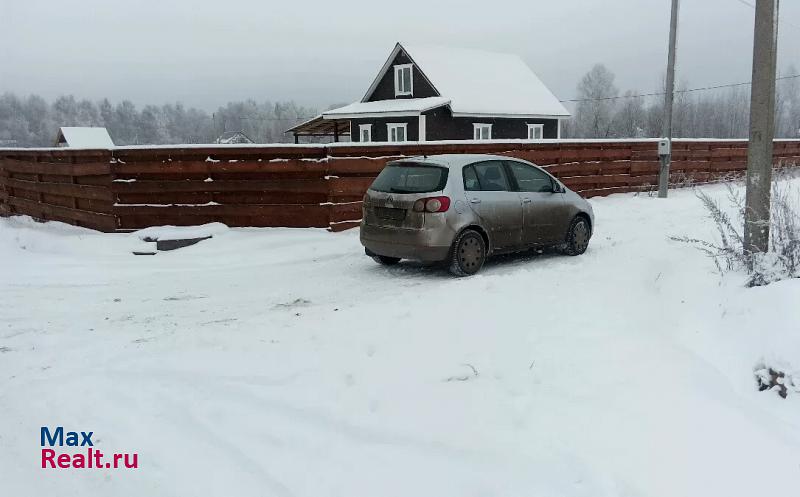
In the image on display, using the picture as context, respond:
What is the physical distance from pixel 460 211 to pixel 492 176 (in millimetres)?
948

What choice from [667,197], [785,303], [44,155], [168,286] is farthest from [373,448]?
[667,197]

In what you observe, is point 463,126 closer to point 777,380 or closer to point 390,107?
point 390,107

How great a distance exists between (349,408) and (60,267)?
22.3 ft

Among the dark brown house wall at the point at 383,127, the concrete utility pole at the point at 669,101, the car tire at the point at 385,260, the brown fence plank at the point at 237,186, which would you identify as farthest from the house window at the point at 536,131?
the car tire at the point at 385,260

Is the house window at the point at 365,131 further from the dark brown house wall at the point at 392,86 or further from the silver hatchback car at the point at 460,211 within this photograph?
the silver hatchback car at the point at 460,211

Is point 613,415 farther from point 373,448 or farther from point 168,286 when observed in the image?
point 168,286

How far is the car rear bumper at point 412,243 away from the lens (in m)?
7.58

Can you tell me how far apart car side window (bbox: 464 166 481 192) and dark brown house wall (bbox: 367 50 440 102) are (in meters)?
23.8

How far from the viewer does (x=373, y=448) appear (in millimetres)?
3695

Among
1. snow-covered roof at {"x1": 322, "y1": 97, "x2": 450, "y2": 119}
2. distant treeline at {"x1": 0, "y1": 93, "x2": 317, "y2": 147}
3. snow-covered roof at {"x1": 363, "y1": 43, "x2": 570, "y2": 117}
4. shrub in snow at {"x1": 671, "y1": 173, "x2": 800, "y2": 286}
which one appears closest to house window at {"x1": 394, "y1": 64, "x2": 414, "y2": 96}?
snow-covered roof at {"x1": 322, "y1": 97, "x2": 450, "y2": 119}

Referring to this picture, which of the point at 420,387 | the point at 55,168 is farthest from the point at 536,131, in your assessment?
the point at 420,387

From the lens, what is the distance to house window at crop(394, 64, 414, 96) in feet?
107

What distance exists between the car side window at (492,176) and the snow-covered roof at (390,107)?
66.3 ft

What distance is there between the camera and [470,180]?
801 centimetres
